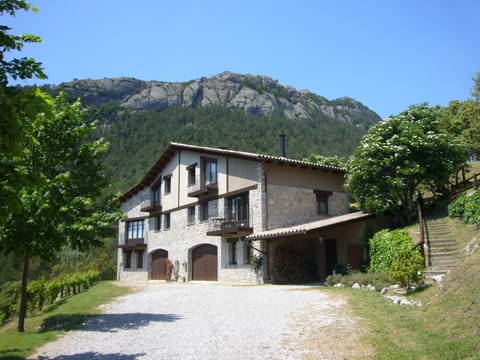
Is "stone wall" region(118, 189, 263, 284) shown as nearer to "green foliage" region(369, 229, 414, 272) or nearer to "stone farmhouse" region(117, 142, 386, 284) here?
"stone farmhouse" region(117, 142, 386, 284)

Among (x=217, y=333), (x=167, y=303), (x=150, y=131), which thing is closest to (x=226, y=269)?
(x=167, y=303)

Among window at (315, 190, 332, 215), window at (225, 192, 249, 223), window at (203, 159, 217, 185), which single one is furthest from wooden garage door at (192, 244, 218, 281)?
window at (315, 190, 332, 215)

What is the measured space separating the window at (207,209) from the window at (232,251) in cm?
226

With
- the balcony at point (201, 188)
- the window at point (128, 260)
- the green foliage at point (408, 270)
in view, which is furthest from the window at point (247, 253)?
the window at point (128, 260)

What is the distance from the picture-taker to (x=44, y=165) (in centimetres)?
1355

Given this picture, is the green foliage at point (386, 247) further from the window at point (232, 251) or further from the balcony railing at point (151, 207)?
the balcony railing at point (151, 207)

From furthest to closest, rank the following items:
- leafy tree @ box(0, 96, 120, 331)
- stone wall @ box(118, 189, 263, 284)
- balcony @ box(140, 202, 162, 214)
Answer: balcony @ box(140, 202, 162, 214), stone wall @ box(118, 189, 263, 284), leafy tree @ box(0, 96, 120, 331)

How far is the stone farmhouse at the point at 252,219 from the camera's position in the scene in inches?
936

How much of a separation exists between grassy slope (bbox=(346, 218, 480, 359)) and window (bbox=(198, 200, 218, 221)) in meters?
16.1

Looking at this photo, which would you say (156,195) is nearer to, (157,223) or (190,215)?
(157,223)

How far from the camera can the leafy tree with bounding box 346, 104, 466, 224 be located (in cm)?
2150

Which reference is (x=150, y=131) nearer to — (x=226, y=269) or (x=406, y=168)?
(x=226, y=269)

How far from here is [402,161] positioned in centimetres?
2192

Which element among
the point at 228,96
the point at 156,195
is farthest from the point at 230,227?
the point at 228,96
